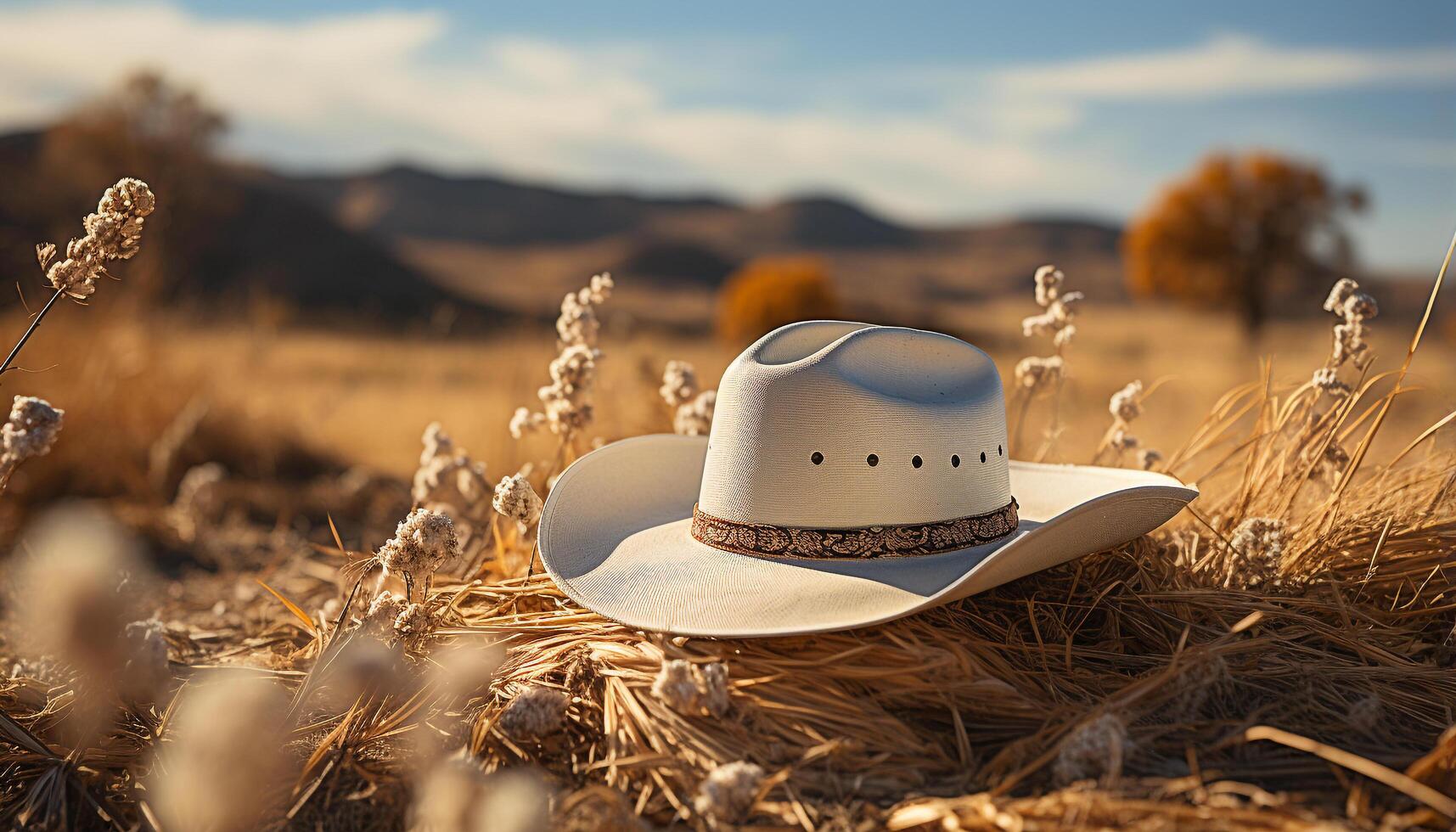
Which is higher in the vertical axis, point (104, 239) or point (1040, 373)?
point (104, 239)

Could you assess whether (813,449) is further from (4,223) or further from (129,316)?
(4,223)

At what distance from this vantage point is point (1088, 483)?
3.02 metres

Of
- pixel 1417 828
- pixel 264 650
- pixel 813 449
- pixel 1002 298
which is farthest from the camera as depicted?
pixel 1002 298

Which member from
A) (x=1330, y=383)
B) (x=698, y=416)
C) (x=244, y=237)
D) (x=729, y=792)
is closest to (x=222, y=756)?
(x=729, y=792)

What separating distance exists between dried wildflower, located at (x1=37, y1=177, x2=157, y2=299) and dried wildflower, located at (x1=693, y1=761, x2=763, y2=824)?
1731mm

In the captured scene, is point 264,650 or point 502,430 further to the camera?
point 502,430

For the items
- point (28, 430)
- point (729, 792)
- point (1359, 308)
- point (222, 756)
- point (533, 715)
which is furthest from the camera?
point (1359, 308)

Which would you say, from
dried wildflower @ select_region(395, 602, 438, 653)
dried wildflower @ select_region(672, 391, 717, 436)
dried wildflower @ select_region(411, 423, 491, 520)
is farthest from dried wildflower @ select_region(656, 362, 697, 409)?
dried wildflower @ select_region(395, 602, 438, 653)

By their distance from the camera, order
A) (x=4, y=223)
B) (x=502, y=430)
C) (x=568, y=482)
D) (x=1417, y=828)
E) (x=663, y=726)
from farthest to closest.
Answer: (x=4, y=223), (x=502, y=430), (x=568, y=482), (x=663, y=726), (x=1417, y=828)

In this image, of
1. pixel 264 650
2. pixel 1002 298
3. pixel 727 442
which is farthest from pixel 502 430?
pixel 1002 298

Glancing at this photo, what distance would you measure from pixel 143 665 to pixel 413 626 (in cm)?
60

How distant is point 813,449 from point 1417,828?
140cm

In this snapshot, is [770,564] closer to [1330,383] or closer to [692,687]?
[692,687]

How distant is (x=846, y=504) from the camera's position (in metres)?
2.44
